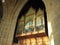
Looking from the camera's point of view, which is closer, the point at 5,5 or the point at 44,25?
the point at 44,25

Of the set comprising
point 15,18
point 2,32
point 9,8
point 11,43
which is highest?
point 9,8

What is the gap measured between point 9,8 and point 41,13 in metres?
1.28

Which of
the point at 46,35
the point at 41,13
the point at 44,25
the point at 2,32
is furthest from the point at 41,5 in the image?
the point at 2,32

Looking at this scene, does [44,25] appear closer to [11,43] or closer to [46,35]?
[46,35]

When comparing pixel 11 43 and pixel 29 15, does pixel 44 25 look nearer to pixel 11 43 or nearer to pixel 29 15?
pixel 29 15

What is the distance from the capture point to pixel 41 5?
521 cm

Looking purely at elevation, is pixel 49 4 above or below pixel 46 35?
above

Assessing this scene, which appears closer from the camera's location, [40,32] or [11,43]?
[40,32]

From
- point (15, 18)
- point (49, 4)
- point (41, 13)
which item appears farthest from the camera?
point (15, 18)

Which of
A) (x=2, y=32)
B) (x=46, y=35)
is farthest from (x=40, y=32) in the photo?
(x=2, y=32)

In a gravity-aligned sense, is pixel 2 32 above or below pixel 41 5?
below

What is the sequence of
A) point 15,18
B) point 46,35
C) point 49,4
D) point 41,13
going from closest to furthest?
1. point 49,4
2. point 46,35
3. point 41,13
4. point 15,18

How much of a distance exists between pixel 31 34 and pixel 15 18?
0.98m

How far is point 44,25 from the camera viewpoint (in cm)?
493
